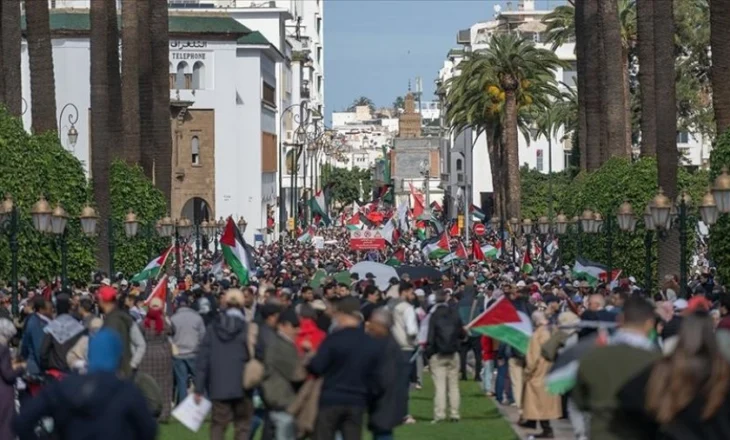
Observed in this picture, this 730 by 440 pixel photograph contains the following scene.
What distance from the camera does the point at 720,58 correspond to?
31766mm

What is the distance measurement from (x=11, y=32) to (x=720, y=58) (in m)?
13.9

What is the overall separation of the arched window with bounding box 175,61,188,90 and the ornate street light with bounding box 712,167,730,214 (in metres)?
65.5

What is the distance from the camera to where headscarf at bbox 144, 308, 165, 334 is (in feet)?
71.7

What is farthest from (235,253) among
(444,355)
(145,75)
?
(145,75)

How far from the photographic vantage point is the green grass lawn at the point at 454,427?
2108 cm

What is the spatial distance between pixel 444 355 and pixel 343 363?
8241 mm

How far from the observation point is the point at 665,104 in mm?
36031

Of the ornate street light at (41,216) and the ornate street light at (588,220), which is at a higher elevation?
the ornate street light at (41,216)

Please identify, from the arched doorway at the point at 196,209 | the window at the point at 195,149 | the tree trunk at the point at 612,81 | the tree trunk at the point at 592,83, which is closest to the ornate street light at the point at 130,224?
the tree trunk at the point at 612,81

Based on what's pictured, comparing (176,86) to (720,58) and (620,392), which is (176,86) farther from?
(620,392)

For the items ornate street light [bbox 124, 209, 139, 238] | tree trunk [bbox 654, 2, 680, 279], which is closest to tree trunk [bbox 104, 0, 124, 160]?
ornate street light [bbox 124, 209, 139, 238]

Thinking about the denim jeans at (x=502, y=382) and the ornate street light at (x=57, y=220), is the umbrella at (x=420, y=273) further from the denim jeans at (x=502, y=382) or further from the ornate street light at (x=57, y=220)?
the denim jeans at (x=502, y=382)

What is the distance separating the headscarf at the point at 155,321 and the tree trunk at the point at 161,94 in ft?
90.5

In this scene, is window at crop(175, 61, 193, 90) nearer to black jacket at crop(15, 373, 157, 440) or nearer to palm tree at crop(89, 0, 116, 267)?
palm tree at crop(89, 0, 116, 267)
